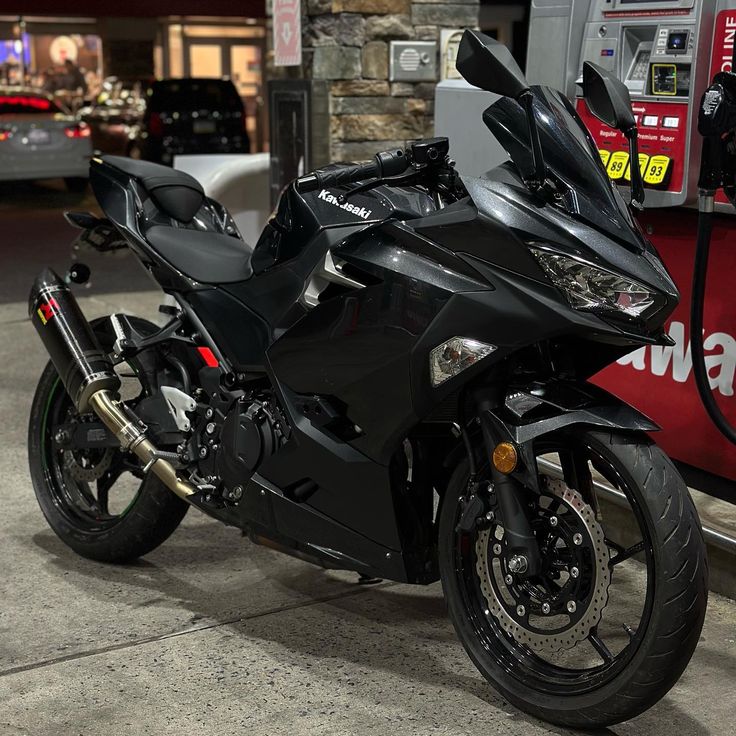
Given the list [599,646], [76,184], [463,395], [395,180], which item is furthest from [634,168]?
[76,184]

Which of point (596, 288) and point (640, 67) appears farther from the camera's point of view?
point (640, 67)

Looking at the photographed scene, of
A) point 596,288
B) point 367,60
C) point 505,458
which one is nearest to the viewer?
point 596,288

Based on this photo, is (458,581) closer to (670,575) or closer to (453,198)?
(670,575)

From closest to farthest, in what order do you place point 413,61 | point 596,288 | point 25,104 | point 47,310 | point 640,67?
point 596,288 < point 47,310 < point 640,67 < point 413,61 < point 25,104

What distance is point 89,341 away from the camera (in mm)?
3771

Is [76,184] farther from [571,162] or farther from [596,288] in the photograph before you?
[596,288]

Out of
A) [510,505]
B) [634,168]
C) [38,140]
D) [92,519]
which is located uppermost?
[634,168]

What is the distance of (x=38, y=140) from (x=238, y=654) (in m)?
13.1

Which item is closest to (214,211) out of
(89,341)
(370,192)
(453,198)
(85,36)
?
(89,341)

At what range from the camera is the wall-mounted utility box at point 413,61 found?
705cm

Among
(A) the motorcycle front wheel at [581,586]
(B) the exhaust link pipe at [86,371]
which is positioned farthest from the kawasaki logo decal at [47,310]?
(A) the motorcycle front wheel at [581,586]

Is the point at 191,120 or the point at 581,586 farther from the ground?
the point at 581,586

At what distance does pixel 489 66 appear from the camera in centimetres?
260

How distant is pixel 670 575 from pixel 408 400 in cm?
72
